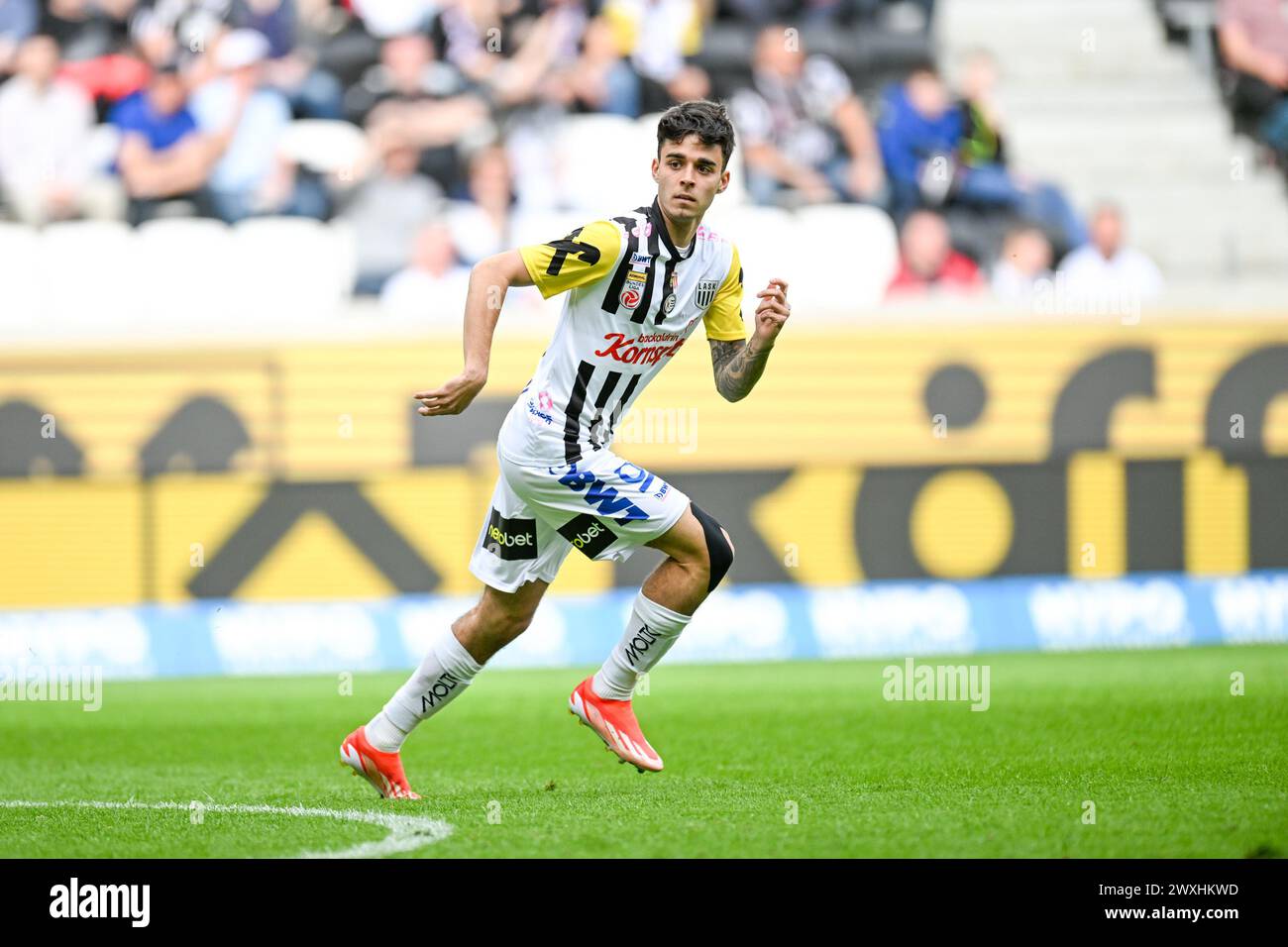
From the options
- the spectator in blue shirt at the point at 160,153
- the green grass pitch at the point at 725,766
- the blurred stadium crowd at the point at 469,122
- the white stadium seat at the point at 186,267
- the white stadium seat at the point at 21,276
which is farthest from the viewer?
the spectator in blue shirt at the point at 160,153

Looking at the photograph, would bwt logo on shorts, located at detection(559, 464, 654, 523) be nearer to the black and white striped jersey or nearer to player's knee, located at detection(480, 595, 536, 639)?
the black and white striped jersey

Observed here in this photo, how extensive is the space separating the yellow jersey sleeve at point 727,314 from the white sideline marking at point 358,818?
2.10 meters

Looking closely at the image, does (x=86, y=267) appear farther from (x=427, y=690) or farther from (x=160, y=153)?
(x=427, y=690)

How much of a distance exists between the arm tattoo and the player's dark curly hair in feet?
2.18

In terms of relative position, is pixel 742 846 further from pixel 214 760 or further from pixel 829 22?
pixel 829 22

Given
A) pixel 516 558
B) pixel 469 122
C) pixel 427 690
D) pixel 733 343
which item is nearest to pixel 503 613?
pixel 516 558

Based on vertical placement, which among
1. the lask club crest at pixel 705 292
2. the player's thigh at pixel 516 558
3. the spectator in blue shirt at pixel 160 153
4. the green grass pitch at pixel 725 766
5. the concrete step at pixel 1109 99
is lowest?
the green grass pitch at pixel 725 766

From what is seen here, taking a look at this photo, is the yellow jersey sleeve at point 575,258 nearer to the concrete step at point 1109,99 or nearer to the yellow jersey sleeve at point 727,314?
the yellow jersey sleeve at point 727,314

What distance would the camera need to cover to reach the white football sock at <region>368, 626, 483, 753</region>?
19.7 feet

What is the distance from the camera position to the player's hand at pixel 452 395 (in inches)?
204

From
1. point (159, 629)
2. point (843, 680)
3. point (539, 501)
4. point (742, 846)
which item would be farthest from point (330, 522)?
point (742, 846)

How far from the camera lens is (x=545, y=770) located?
6.90 meters

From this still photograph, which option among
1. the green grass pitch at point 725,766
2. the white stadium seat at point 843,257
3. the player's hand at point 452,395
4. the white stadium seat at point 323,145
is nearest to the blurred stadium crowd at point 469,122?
the white stadium seat at point 323,145

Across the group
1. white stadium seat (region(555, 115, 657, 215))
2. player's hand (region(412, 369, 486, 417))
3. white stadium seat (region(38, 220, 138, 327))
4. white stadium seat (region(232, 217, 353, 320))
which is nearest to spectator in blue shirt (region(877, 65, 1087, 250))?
white stadium seat (region(555, 115, 657, 215))
